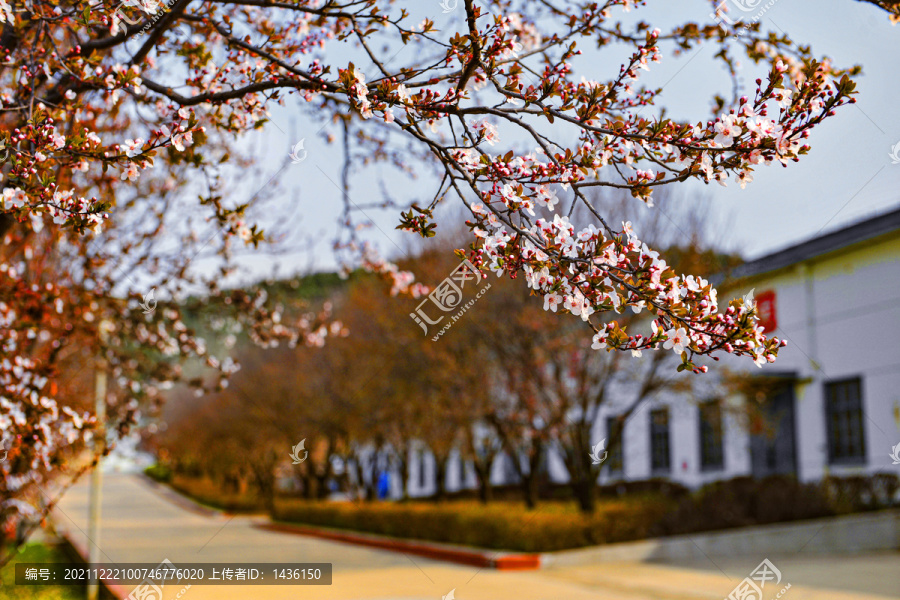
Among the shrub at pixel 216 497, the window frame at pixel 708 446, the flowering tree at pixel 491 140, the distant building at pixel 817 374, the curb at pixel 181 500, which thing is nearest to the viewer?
the flowering tree at pixel 491 140

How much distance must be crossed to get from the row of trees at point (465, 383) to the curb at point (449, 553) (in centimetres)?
214

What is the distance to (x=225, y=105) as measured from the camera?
522 centimetres

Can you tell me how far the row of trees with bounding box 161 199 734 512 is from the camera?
13.8 m

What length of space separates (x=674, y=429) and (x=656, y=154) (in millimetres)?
20007

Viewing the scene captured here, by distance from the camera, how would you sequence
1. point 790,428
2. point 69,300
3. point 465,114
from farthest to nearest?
1. point 790,428
2. point 69,300
3. point 465,114

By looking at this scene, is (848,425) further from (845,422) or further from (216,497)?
(216,497)

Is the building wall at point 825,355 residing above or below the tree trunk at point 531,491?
above

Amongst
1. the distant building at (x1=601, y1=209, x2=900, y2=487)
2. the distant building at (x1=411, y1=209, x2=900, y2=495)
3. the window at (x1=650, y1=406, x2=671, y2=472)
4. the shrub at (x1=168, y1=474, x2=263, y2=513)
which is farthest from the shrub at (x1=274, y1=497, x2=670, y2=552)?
the shrub at (x1=168, y1=474, x2=263, y2=513)

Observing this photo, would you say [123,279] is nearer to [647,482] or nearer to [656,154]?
[656,154]

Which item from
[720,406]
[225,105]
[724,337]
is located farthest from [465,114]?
[720,406]

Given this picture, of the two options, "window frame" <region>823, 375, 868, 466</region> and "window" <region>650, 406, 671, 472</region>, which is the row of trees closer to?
"window" <region>650, 406, 671, 472</region>

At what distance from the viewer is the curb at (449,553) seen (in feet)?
40.8

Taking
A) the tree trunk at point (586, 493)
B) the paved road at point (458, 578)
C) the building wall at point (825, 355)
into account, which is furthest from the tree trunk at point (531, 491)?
the paved road at point (458, 578)

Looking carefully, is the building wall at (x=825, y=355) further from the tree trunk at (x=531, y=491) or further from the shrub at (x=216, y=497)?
the shrub at (x=216, y=497)
